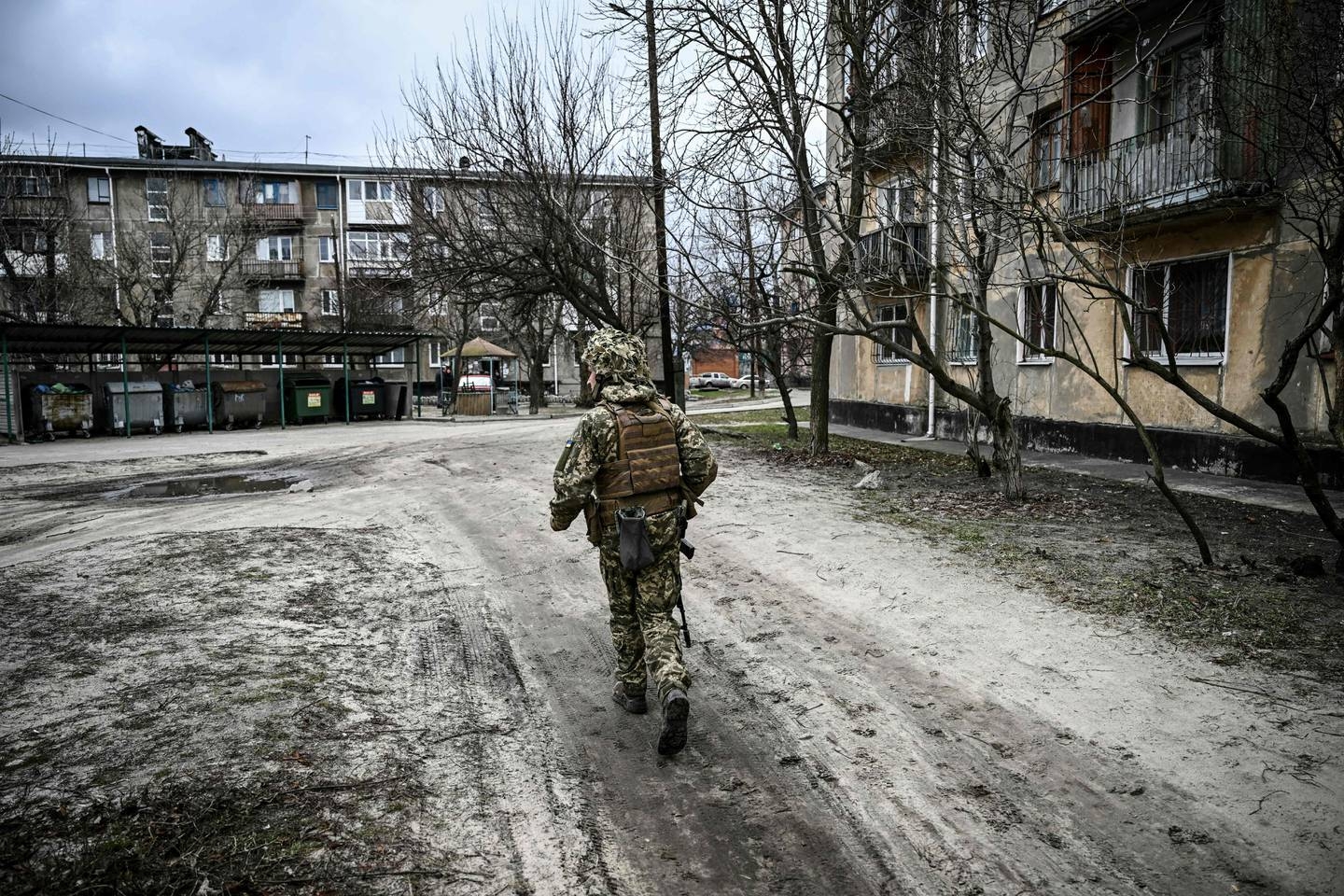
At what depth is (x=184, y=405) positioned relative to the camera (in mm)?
20953

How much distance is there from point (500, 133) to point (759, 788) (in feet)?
53.9

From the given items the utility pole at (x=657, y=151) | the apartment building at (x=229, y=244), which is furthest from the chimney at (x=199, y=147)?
the utility pole at (x=657, y=151)

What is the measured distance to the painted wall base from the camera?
1042 cm

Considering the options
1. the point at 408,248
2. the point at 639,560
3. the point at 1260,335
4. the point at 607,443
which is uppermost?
the point at 408,248

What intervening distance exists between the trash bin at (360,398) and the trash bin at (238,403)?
2.42 metres

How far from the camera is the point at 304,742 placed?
12.2ft

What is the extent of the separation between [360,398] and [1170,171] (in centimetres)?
2064

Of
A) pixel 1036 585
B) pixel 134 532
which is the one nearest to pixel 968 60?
pixel 1036 585

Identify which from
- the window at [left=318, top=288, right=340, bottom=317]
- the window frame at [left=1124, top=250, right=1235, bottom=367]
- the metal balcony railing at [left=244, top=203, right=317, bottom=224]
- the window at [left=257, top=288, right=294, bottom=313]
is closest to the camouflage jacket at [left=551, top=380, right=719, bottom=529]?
the window frame at [left=1124, top=250, right=1235, bottom=367]

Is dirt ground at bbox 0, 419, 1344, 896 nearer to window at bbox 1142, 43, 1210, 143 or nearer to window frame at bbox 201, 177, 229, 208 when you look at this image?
window at bbox 1142, 43, 1210, 143

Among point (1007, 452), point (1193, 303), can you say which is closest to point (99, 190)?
point (1007, 452)

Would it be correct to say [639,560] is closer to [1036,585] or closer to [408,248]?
[1036,585]

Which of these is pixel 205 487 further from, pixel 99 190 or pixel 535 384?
pixel 99 190

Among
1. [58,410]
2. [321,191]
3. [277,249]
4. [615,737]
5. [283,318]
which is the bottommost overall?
[615,737]
